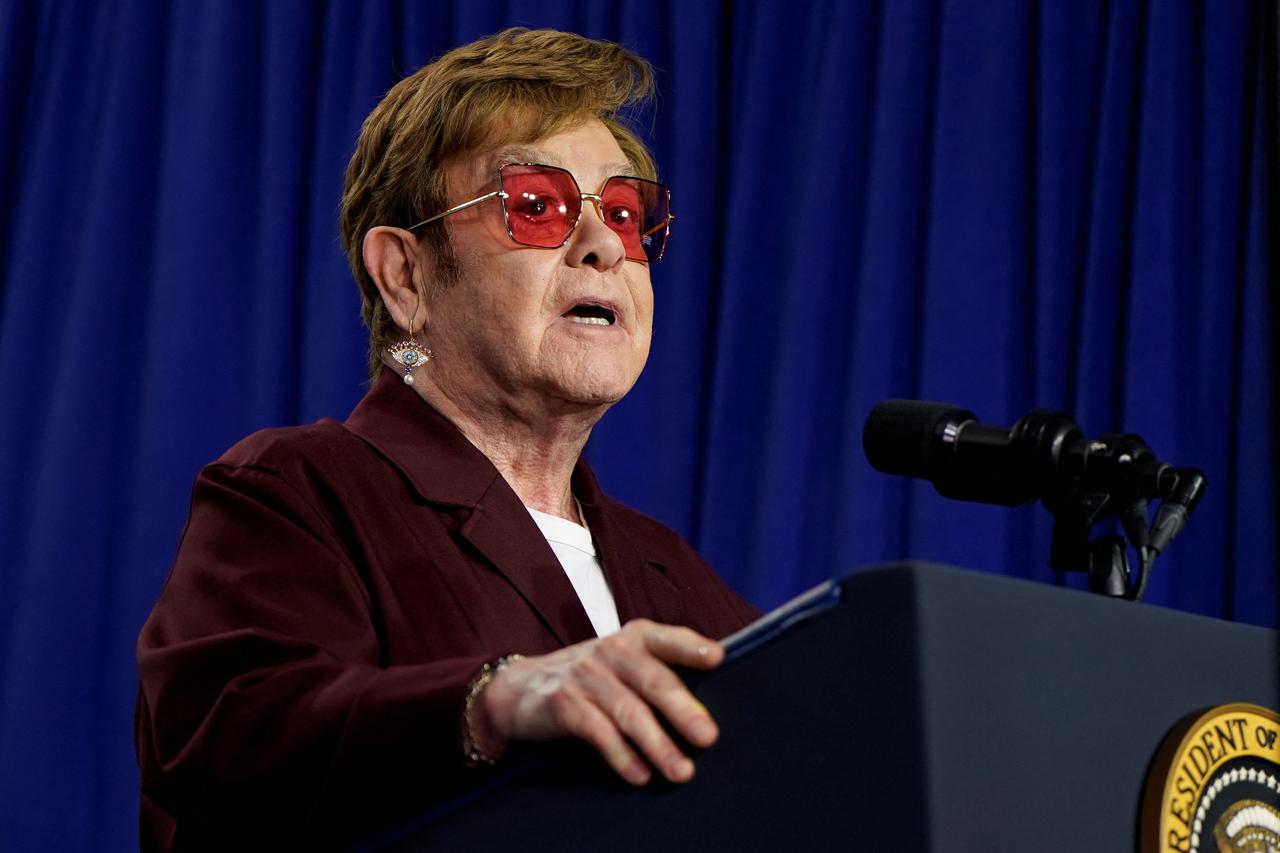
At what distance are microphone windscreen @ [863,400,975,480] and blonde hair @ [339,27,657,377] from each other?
763mm

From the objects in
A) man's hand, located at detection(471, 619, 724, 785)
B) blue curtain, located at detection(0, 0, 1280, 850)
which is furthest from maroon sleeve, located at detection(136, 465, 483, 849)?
blue curtain, located at detection(0, 0, 1280, 850)

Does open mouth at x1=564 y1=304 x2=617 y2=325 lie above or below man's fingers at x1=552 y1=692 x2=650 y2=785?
above

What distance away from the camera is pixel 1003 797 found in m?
0.73

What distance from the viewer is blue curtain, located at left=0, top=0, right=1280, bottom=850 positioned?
2.40 meters

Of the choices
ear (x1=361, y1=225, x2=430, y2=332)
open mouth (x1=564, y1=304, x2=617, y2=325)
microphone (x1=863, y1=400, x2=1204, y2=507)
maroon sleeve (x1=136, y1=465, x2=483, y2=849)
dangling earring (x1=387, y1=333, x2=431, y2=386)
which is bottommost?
maroon sleeve (x1=136, y1=465, x2=483, y2=849)

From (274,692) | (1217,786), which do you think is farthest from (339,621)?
(1217,786)

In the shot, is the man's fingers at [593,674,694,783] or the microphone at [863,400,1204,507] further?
the microphone at [863,400,1204,507]

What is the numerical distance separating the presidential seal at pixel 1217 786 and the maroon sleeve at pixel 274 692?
1.38 feet

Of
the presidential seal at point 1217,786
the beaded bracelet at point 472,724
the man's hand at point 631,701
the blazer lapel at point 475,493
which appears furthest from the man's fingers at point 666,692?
the blazer lapel at point 475,493

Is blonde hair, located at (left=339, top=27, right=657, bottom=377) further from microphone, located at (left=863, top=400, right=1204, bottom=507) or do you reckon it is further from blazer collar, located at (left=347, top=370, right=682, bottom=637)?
microphone, located at (left=863, top=400, right=1204, bottom=507)

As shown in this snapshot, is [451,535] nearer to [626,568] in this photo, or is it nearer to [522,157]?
[626,568]

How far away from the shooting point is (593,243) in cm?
170

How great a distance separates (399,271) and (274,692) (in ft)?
2.83

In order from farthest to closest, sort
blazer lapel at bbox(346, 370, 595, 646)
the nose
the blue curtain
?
the blue curtain
the nose
blazer lapel at bbox(346, 370, 595, 646)
